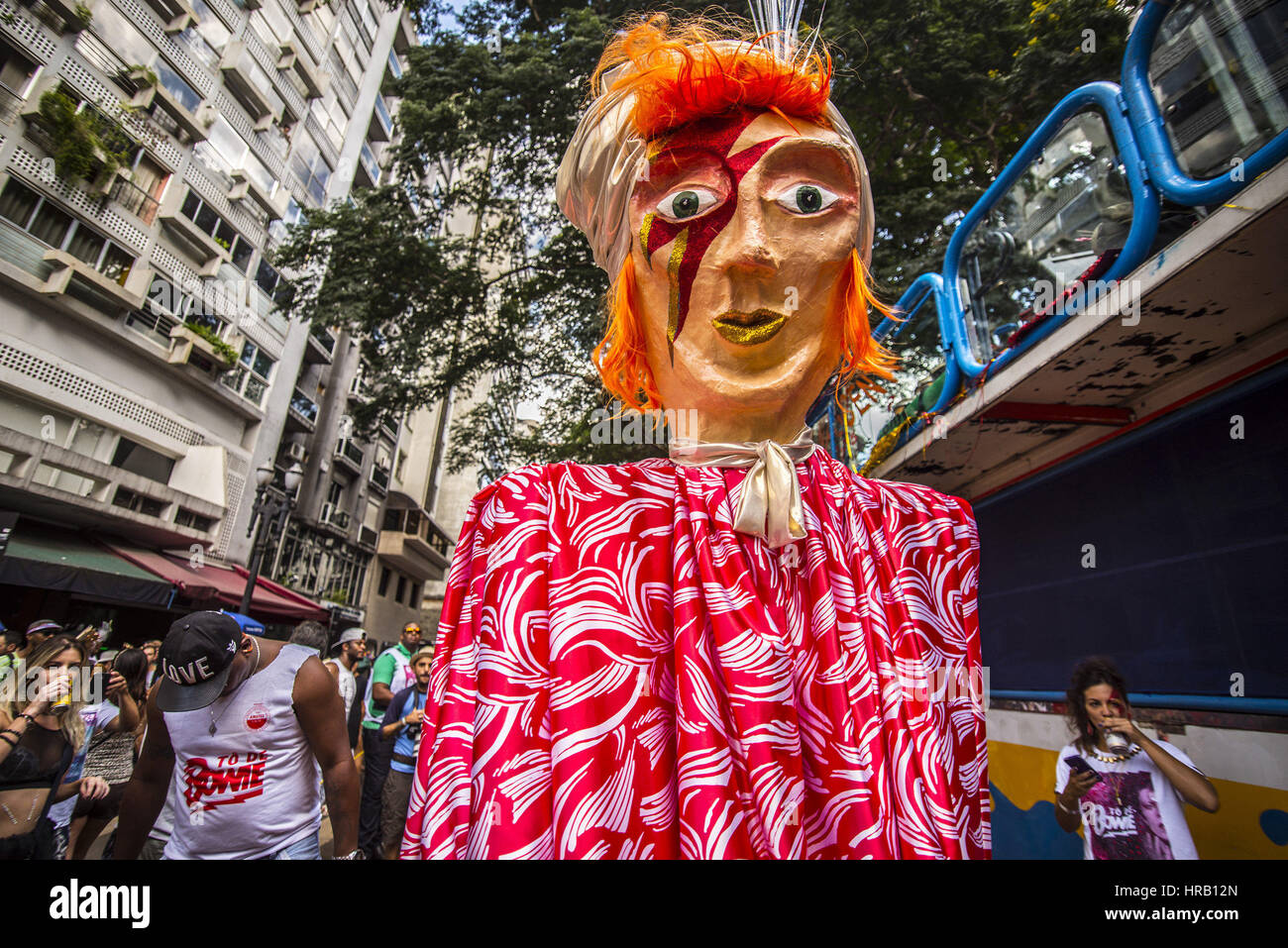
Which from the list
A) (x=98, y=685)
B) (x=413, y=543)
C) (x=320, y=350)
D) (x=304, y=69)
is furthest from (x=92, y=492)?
(x=413, y=543)

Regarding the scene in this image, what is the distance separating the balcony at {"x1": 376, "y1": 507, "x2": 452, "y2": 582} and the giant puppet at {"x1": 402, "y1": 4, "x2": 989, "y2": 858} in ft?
90.9

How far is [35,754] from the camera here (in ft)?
9.23

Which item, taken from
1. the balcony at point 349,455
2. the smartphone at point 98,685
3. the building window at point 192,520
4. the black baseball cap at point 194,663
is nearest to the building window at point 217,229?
the building window at point 192,520

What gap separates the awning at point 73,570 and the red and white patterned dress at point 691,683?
11420 mm

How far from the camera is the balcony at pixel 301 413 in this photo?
19531 millimetres

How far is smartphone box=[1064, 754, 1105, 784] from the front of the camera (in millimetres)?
2375

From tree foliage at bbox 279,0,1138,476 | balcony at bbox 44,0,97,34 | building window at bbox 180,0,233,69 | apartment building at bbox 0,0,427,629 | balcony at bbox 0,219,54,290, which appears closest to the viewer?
tree foliage at bbox 279,0,1138,476

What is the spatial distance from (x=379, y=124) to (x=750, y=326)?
86.5 feet

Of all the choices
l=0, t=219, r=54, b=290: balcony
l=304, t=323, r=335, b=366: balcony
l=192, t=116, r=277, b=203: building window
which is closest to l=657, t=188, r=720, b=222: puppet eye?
l=0, t=219, r=54, b=290: balcony

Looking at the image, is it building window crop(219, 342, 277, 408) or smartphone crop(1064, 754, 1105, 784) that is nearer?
smartphone crop(1064, 754, 1105, 784)

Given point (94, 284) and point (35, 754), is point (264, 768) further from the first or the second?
point (94, 284)

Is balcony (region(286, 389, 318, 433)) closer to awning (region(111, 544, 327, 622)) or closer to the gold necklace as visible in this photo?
awning (region(111, 544, 327, 622))

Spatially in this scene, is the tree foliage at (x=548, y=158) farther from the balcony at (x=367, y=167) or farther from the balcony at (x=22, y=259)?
the balcony at (x=367, y=167)

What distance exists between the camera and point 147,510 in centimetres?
1291
